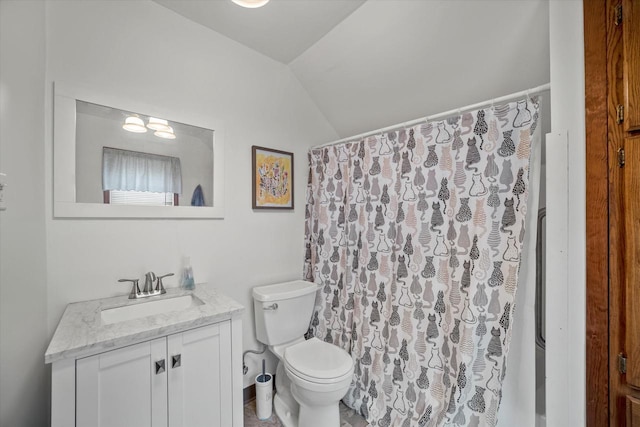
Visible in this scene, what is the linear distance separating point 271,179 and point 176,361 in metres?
1.31

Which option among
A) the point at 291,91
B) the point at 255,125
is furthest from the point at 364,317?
the point at 291,91

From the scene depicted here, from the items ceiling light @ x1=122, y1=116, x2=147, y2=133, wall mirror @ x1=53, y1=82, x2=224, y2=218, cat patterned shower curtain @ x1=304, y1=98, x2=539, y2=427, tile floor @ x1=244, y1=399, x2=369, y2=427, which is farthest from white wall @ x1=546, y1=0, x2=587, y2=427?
ceiling light @ x1=122, y1=116, x2=147, y2=133

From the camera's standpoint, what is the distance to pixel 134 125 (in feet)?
4.81

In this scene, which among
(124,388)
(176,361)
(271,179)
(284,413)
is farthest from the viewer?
(271,179)

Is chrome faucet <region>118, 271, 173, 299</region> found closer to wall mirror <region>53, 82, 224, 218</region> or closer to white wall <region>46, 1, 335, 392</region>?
white wall <region>46, 1, 335, 392</region>

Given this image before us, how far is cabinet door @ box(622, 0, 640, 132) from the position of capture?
0.90 metres

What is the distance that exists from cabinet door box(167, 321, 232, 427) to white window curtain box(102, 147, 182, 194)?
2.85 ft

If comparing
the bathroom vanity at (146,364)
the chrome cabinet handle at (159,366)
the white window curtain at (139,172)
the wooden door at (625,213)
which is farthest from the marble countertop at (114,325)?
the wooden door at (625,213)

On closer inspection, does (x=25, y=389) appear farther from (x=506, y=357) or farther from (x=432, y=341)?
(x=506, y=357)

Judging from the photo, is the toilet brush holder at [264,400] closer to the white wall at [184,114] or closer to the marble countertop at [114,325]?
the white wall at [184,114]

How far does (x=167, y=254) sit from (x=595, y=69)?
7.15ft

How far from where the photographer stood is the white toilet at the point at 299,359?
1.45 meters

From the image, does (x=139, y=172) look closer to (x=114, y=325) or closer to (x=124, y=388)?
(x=114, y=325)

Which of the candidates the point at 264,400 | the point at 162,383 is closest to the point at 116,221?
the point at 162,383
